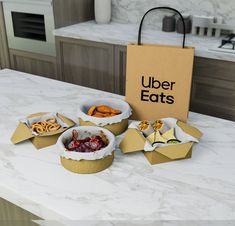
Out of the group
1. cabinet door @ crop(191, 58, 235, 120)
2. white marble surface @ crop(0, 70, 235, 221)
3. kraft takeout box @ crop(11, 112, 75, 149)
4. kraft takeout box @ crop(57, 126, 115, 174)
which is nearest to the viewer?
white marble surface @ crop(0, 70, 235, 221)

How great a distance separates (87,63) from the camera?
2.85 metres

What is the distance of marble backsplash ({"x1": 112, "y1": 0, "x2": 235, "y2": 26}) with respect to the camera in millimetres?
2721

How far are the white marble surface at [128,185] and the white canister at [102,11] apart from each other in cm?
207

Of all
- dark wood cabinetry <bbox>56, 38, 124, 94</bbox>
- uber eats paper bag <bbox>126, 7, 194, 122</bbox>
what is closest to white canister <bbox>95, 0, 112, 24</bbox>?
dark wood cabinetry <bbox>56, 38, 124, 94</bbox>

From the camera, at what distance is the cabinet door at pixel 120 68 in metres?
2.61

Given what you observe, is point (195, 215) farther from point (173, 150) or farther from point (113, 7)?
point (113, 7)

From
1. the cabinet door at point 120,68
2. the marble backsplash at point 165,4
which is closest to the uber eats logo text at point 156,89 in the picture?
the cabinet door at point 120,68

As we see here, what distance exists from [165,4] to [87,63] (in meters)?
0.89

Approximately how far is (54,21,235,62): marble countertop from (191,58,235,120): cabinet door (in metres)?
0.07

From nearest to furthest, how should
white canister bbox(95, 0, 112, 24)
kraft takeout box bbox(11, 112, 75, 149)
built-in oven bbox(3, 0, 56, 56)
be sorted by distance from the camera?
kraft takeout box bbox(11, 112, 75, 149) < built-in oven bbox(3, 0, 56, 56) < white canister bbox(95, 0, 112, 24)

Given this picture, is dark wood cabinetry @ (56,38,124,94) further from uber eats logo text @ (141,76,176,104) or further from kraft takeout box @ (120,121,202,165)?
kraft takeout box @ (120,121,202,165)

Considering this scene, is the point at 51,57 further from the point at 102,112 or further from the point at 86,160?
the point at 86,160

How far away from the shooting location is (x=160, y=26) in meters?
3.04

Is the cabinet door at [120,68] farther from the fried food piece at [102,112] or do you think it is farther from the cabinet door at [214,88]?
the fried food piece at [102,112]
